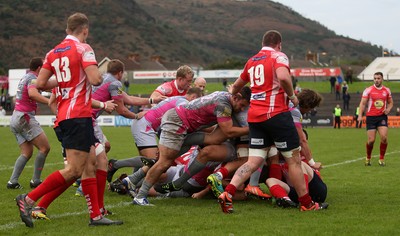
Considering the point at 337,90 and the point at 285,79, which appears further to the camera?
the point at 337,90

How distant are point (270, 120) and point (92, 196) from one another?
2368 mm

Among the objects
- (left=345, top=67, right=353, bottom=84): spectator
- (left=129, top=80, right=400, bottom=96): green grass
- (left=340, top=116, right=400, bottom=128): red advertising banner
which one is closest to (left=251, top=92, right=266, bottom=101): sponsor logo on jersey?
(left=340, top=116, right=400, bottom=128): red advertising banner

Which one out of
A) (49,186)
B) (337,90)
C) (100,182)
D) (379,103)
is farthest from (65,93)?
(337,90)

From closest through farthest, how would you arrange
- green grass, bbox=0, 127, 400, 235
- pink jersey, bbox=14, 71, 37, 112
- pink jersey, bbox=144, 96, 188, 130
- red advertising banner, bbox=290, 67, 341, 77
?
1. green grass, bbox=0, 127, 400, 235
2. pink jersey, bbox=144, 96, 188, 130
3. pink jersey, bbox=14, 71, 37, 112
4. red advertising banner, bbox=290, 67, 341, 77

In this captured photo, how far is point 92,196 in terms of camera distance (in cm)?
784

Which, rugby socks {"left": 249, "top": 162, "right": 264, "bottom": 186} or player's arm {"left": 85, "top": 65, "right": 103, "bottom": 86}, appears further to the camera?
rugby socks {"left": 249, "top": 162, "right": 264, "bottom": 186}

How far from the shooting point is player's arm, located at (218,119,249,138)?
30.3 feet

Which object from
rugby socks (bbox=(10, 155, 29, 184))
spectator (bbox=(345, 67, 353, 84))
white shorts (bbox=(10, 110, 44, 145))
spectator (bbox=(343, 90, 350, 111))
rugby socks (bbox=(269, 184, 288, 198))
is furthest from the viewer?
spectator (bbox=(345, 67, 353, 84))

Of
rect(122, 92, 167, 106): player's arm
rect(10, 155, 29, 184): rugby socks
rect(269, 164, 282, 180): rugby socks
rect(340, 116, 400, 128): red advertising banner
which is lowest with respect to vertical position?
rect(340, 116, 400, 128): red advertising banner

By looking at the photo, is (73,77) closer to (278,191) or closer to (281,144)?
(281,144)

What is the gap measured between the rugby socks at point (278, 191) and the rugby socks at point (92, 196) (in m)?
2.47

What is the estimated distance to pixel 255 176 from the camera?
970 centimetres

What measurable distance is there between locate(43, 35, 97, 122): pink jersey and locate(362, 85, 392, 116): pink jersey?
34.2ft

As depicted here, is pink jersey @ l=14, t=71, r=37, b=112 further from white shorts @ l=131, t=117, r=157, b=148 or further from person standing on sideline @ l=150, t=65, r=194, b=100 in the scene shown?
person standing on sideline @ l=150, t=65, r=194, b=100
